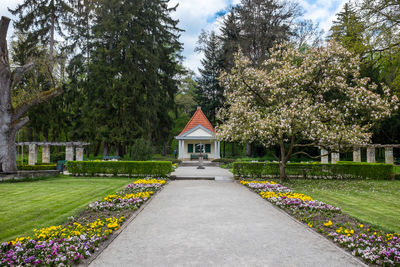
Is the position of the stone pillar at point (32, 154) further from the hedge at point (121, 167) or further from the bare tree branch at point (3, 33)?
the bare tree branch at point (3, 33)

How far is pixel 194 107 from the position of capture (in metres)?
42.0

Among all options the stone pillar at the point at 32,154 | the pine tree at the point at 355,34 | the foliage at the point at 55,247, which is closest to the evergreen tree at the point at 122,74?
the stone pillar at the point at 32,154

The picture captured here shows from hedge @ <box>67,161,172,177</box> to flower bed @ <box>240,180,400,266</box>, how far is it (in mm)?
8357

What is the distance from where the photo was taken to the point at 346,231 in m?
5.32

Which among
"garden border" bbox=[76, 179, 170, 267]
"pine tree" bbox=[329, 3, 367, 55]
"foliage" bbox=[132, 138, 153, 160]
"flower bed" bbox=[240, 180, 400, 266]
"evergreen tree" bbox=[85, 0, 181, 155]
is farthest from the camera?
"evergreen tree" bbox=[85, 0, 181, 155]

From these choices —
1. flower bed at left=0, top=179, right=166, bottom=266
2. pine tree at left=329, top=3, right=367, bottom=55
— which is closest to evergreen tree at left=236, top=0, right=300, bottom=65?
pine tree at left=329, top=3, right=367, bottom=55

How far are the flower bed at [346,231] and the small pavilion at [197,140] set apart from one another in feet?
74.2

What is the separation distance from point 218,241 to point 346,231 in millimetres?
2564

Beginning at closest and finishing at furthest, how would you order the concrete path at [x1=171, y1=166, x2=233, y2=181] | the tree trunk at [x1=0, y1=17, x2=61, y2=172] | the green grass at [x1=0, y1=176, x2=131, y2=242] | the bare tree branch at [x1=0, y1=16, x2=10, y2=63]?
1. the green grass at [x1=0, y1=176, x2=131, y2=242]
2. the bare tree branch at [x1=0, y1=16, x2=10, y2=63]
3. the tree trunk at [x1=0, y1=17, x2=61, y2=172]
4. the concrete path at [x1=171, y1=166, x2=233, y2=181]

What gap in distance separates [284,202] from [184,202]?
3.15 meters

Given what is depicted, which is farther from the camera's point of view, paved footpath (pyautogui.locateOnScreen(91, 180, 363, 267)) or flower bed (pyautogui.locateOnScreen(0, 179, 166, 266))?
paved footpath (pyautogui.locateOnScreen(91, 180, 363, 267))

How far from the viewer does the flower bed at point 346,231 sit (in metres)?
4.30

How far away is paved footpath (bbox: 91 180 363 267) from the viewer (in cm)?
419

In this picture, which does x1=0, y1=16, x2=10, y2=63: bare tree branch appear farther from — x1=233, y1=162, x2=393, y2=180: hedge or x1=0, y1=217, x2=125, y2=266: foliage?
x1=233, y1=162, x2=393, y2=180: hedge
